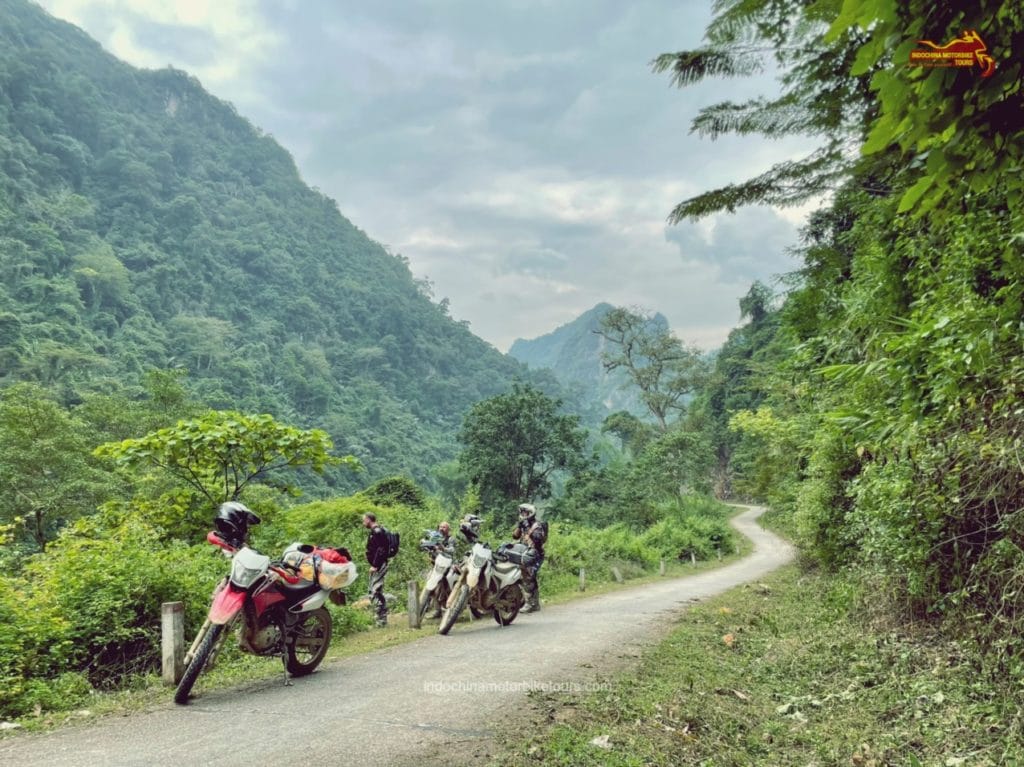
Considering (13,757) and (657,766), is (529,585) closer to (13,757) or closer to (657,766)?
(657,766)

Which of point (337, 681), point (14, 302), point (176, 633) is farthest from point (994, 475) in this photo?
point (14, 302)

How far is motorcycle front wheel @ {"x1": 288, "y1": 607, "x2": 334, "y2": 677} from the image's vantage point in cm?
565

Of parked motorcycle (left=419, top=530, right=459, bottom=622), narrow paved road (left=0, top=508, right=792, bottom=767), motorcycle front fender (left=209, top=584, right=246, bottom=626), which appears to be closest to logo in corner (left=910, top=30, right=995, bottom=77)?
narrow paved road (left=0, top=508, right=792, bottom=767)

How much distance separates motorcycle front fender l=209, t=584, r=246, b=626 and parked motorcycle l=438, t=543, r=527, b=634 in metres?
3.76

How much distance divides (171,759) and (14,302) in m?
77.8

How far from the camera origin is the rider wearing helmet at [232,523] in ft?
17.1

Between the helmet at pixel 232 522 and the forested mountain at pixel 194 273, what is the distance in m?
54.0

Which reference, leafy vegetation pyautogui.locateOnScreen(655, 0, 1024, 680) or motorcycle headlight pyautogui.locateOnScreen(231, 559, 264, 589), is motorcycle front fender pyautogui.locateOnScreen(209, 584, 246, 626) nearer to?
motorcycle headlight pyautogui.locateOnScreen(231, 559, 264, 589)

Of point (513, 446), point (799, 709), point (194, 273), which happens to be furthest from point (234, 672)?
point (194, 273)

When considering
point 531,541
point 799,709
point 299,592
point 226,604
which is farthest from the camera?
point 531,541

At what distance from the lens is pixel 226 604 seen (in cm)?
484

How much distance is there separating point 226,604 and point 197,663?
0.45 m

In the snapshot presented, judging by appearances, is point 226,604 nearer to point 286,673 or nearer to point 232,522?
point 232,522

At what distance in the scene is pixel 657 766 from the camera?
143 inches
